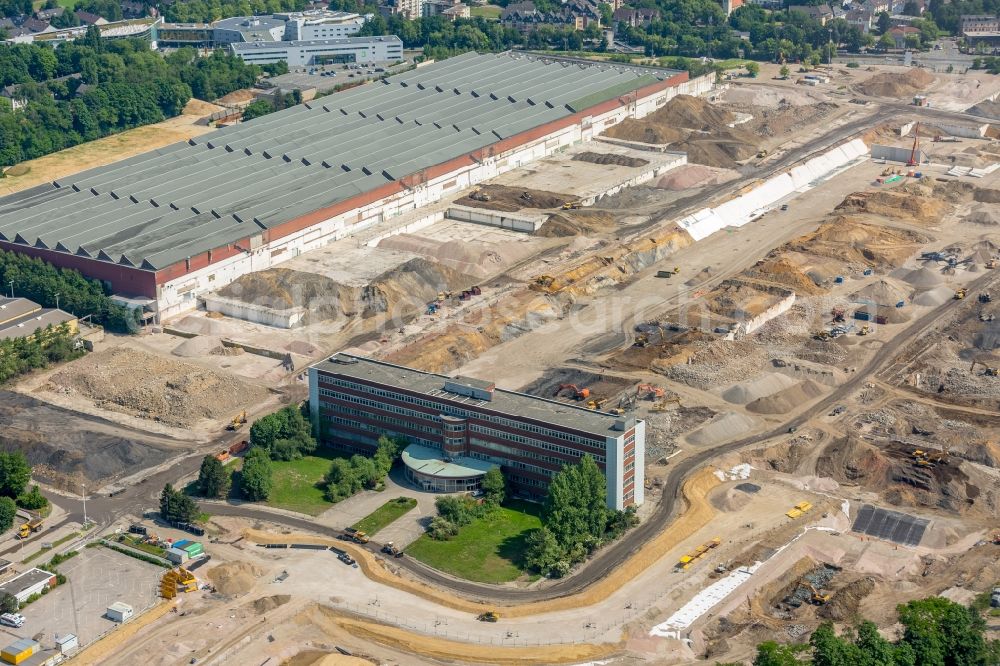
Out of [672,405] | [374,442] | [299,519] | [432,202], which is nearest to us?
[299,519]

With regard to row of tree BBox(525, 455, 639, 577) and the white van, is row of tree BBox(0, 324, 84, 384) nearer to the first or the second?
the white van

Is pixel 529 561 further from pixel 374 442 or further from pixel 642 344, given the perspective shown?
pixel 642 344

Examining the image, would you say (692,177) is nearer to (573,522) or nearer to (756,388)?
(756,388)

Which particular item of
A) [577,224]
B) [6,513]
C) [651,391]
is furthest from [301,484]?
→ [577,224]

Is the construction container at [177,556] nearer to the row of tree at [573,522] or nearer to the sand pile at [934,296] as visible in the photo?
the row of tree at [573,522]

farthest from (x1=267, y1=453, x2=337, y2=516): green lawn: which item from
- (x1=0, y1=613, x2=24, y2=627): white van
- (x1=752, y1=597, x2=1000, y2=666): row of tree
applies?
(x1=752, y1=597, x2=1000, y2=666): row of tree

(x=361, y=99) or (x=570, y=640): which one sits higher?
(x=361, y=99)

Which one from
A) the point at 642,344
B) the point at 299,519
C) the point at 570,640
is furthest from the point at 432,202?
the point at 570,640

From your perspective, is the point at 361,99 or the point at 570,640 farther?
the point at 361,99
